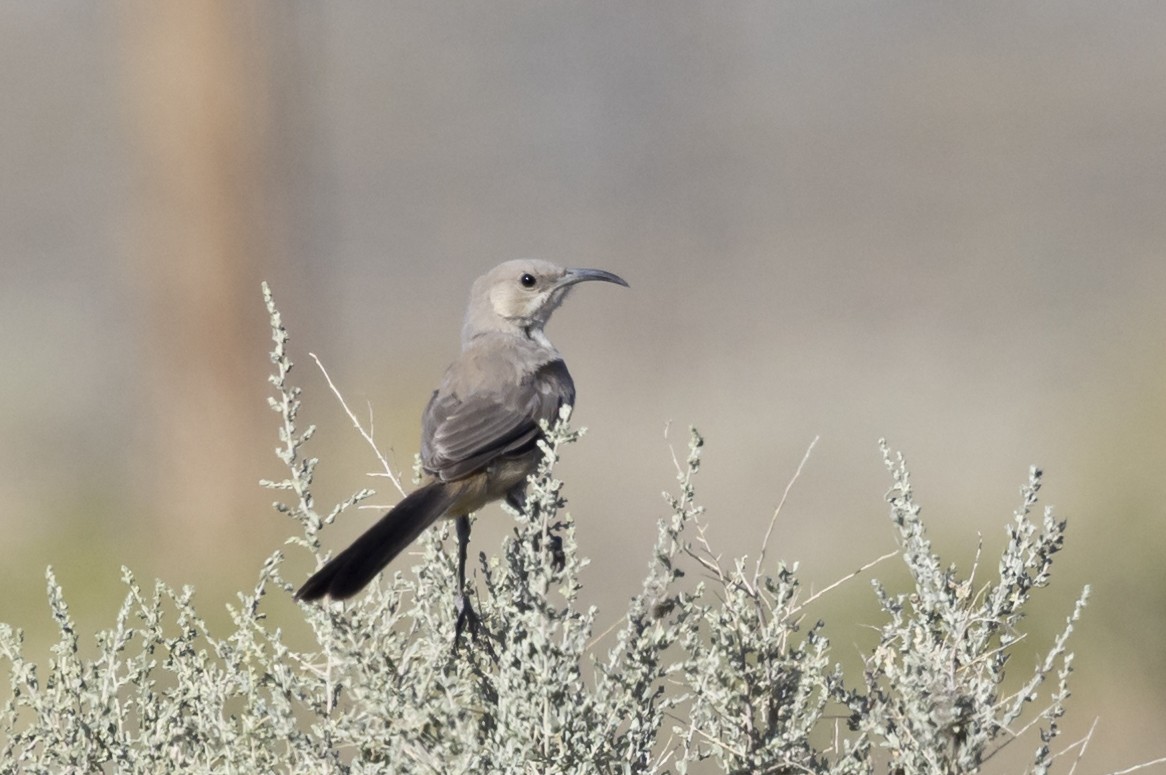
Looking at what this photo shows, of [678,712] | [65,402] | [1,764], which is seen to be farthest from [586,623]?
[65,402]

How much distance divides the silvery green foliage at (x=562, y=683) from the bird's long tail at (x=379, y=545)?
0.05 metres

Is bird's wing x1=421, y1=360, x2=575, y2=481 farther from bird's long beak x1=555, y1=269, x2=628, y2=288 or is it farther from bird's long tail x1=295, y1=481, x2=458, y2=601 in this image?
bird's long beak x1=555, y1=269, x2=628, y2=288

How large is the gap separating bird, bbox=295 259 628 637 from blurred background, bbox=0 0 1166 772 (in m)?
0.30

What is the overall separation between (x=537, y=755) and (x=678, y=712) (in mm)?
3374

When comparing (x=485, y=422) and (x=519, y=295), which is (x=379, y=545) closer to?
(x=485, y=422)

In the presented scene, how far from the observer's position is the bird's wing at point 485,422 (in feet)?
13.1

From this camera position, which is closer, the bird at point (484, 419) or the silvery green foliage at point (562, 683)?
the silvery green foliage at point (562, 683)

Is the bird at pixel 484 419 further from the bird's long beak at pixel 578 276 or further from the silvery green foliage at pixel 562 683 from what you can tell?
the silvery green foliage at pixel 562 683

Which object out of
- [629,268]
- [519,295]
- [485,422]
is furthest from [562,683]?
[629,268]

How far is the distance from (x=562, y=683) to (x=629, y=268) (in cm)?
1146

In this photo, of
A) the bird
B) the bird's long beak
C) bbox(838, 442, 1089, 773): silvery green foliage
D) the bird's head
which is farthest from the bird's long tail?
the bird's long beak

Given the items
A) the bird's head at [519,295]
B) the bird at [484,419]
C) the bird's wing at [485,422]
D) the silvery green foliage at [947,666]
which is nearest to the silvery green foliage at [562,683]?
the silvery green foliage at [947,666]

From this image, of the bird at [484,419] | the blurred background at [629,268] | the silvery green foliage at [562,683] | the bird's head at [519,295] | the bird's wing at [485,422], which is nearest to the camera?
the silvery green foliage at [562,683]

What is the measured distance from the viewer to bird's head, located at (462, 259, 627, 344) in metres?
4.99
